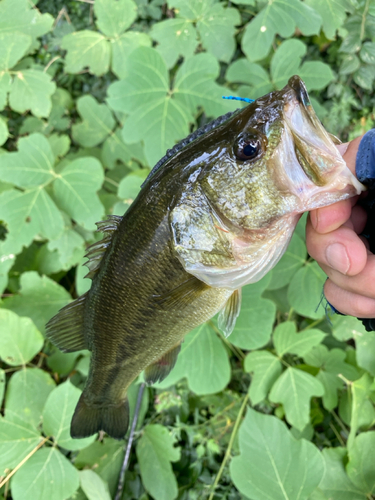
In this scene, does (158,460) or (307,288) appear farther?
(158,460)

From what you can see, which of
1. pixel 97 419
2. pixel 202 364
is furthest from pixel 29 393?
pixel 202 364

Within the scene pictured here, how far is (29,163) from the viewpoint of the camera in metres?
1.84

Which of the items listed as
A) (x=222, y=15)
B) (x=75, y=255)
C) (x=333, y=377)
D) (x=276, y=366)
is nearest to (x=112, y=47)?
(x=222, y=15)

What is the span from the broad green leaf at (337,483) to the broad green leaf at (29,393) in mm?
1554

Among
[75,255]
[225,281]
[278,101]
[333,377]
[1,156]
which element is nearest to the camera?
[278,101]

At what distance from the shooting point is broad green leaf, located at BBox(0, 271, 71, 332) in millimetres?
2025

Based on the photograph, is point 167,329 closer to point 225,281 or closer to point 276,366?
point 225,281

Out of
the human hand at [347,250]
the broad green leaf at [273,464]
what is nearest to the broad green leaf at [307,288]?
the broad green leaf at [273,464]

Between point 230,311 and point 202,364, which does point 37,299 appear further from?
point 230,311

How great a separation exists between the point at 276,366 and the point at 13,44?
233 cm

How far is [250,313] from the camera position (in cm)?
176

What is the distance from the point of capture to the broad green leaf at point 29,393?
1968 millimetres

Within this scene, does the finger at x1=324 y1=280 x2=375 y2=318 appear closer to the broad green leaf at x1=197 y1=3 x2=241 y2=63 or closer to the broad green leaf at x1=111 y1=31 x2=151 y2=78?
the broad green leaf at x1=197 y1=3 x2=241 y2=63

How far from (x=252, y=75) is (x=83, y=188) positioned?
3.73 ft
